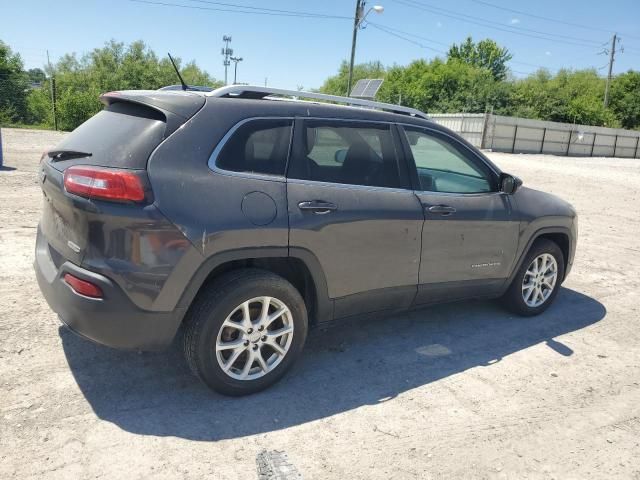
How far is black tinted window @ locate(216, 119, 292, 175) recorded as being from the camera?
9.66 ft

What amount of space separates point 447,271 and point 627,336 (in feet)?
6.38

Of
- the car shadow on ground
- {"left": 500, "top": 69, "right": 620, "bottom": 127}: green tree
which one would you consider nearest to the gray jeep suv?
the car shadow on ground

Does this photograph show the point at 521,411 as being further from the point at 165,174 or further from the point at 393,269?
the point at 165,174

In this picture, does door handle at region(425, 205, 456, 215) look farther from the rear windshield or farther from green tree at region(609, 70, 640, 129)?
green tree at region(609, 70, 640, 129)

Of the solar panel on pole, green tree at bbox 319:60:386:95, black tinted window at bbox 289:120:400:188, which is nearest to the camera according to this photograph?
black tinted window at bbox 289:120:400:188

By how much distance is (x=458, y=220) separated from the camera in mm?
3879

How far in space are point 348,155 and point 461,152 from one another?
45.8 inches

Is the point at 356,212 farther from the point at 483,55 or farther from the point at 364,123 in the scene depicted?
the point at 483,55

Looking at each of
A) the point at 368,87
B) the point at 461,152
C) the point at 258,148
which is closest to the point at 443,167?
the point at 461,152

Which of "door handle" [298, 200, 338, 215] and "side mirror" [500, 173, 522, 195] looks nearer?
"door handle" [298, 200, 338, 215]

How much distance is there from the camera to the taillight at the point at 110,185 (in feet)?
8.60

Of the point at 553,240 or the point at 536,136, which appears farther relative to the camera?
the point at 536,136

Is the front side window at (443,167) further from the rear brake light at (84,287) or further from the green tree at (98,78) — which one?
the green tree at (98,78)

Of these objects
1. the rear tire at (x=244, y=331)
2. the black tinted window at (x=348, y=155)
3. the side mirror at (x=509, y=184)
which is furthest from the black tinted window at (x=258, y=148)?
the side mirror at (x=509, y=184)
